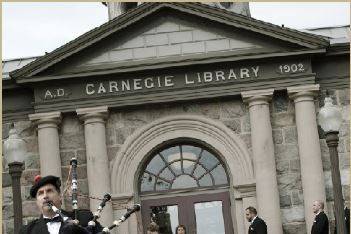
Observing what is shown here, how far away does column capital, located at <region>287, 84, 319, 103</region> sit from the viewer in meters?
19.4

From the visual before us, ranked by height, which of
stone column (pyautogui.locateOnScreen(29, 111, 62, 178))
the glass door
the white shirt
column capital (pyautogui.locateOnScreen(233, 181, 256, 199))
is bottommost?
the white shirt

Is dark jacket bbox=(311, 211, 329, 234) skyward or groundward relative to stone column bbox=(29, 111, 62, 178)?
groundward

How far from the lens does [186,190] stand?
1977 cm

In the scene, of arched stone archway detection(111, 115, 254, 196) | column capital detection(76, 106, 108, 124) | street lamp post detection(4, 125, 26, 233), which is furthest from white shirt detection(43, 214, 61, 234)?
column capital detection(76, 106, 108, 124)

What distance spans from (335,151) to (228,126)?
5.21 meters

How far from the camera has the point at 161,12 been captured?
66.4 feet

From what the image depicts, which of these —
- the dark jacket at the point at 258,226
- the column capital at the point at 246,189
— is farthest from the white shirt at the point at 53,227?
the column capital at the point at 246,189

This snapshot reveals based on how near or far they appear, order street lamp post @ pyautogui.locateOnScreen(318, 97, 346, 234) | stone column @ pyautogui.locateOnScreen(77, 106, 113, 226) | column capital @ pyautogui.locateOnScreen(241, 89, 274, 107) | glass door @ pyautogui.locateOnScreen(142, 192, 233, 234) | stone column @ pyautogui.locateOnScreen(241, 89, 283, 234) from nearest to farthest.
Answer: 1. street lamp post @ pyautogui.locateOnScreen(318, 97, 346, 234)
2. stone column @ pyautogui.locateOnScreen(241, 89, 283, 234)
3. stone column @ pyautogui.locateOnScreen(77, 106, 113, 226)
4. column capital @ pyautogui.locateOnScreen(241, 89, 274, 107)
5. glass door @ pyautogui.locateOnScreen(142, 192, 233, 234)

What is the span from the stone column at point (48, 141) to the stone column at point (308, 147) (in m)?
5.25

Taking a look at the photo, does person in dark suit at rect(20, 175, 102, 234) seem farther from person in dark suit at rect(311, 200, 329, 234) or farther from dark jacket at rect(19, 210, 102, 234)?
person in dark suit at rect(311, 200, 329, 234)

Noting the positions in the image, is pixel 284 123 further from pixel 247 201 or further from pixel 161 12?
pixel 161 12

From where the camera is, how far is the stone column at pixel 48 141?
19.4m

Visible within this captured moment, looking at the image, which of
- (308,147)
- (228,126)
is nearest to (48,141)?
(228,126)

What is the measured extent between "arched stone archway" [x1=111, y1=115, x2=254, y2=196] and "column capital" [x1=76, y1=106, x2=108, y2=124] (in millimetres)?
806
